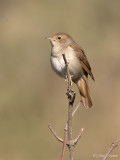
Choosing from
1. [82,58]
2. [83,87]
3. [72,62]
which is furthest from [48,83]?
[72,62]

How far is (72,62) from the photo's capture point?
426cm

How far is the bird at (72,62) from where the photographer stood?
165 inches

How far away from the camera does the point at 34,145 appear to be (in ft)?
18.6

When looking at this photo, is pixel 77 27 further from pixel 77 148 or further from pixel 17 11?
pixel 77 148

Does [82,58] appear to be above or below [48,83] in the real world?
below

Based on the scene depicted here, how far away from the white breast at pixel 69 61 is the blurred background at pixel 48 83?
120cm

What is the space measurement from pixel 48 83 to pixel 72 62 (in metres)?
2.31

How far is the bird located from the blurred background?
0.95 metres

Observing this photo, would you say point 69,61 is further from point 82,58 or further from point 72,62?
point 82,58

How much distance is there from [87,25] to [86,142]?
9.55 ft

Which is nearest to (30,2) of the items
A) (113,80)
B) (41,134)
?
(113,80)

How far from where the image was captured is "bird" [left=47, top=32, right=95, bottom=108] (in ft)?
13.7

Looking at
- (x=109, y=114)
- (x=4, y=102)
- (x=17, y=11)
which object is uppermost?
(x=17, y=11)

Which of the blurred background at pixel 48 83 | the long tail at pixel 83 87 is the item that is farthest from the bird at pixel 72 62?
the blurred background at pixel 48 83
